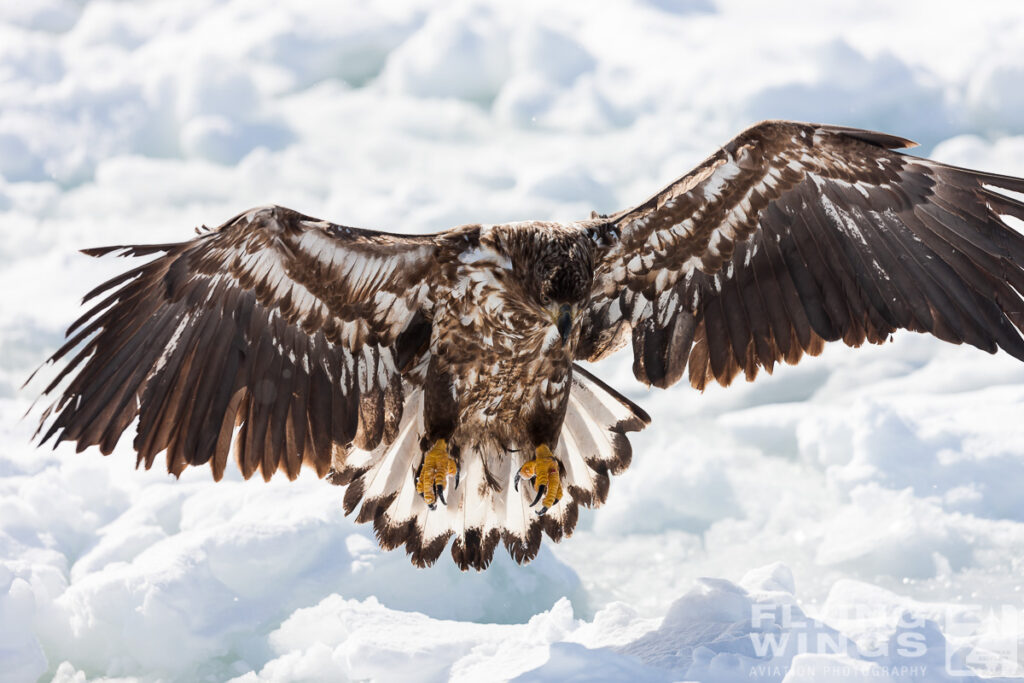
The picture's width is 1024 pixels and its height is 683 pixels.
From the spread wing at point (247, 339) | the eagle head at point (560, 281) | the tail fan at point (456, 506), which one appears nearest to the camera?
the eagle head at point (560, 281)

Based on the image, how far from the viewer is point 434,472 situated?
21.0 ft

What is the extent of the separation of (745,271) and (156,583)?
5.35 m

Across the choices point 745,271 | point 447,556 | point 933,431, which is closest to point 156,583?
point 447,556

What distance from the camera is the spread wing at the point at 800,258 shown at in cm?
648

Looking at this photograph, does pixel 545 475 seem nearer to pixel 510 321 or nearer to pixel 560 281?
pixel 510 321

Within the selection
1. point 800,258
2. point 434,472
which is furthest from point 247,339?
point 800,258

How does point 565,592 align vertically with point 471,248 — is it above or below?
below

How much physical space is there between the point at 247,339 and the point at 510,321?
1745 mm

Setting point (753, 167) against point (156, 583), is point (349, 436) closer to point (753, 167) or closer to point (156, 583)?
point (156, 583)

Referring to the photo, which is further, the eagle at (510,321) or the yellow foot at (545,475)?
the yellow foot at (545,475)

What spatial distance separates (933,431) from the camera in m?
10.7

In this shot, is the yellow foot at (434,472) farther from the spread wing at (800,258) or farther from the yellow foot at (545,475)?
the spread wing at (800,258)

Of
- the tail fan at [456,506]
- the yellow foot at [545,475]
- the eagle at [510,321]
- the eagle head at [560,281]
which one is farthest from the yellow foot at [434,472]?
the eagle head at [560,281]

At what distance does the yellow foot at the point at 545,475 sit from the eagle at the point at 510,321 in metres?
0.01
